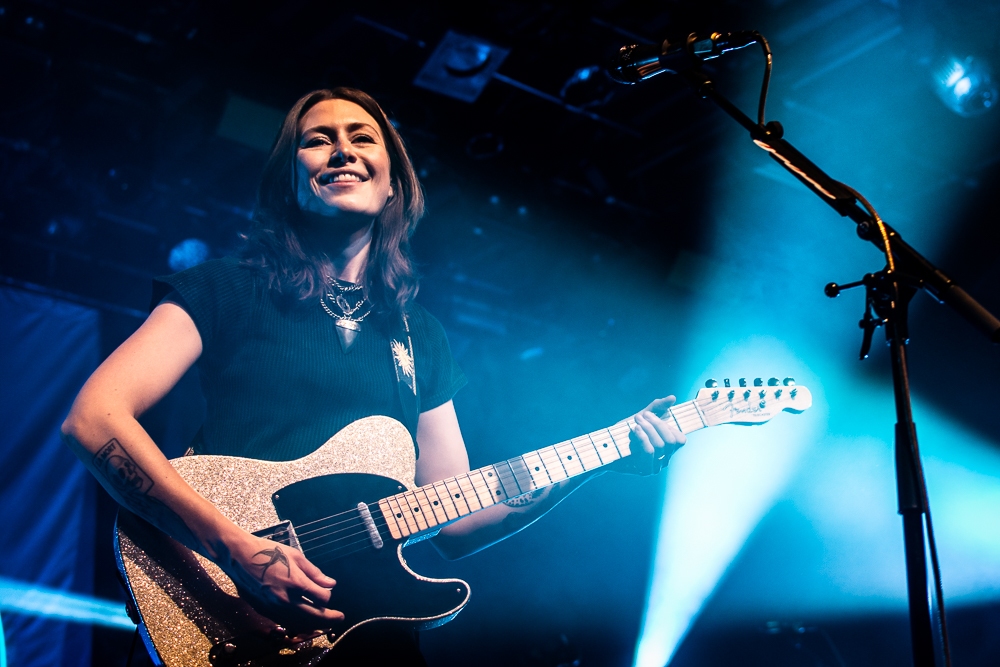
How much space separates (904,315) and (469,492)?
1.45 metres

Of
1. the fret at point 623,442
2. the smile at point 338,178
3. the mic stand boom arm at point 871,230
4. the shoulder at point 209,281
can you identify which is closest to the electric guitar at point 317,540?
the fret at point 623,442

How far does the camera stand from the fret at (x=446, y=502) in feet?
8.31

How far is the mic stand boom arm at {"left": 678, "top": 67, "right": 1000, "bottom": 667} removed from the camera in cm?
163

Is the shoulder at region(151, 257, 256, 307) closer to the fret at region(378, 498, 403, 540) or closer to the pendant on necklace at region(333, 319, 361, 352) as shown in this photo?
the pendant on necklace at region(333, 319, 361, 352)

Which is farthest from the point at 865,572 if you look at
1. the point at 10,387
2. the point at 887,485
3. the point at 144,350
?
the point at 10,387

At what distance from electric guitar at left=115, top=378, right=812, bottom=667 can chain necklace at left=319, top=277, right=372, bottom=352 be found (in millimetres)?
423

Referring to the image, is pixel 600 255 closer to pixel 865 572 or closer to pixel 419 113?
pixel 419 113

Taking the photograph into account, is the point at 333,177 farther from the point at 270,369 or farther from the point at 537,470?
the point at 537,470

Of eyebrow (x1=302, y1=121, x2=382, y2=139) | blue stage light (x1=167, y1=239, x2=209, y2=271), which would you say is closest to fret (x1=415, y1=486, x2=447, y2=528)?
eyebrow (x1=302, y1=121, x2=382, y2=139)

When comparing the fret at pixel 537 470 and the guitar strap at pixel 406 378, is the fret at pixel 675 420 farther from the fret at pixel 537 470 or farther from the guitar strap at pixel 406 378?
the guitar strap at pixel 406 378

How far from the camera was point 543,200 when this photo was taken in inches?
257

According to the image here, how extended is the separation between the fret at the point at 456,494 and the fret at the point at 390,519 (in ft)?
0.82

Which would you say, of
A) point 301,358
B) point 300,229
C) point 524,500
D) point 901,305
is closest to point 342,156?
point 300,229

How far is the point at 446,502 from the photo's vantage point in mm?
2549
